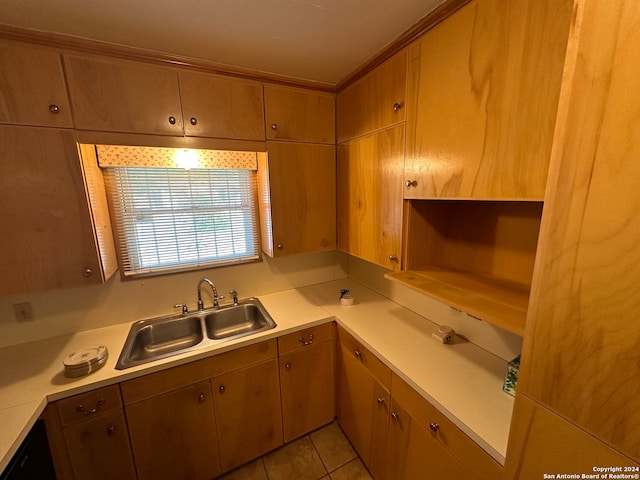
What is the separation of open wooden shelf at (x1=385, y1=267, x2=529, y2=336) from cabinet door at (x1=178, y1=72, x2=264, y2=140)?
1.19m

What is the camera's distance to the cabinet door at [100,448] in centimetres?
111

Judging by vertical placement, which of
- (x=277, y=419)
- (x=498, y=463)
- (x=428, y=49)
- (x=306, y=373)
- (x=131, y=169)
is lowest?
(x=277, y=419)

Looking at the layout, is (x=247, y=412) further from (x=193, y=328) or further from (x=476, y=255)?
(x=476, y=255)

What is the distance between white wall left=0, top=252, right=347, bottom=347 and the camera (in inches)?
55.0

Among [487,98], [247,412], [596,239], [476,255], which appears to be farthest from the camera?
[247,412]

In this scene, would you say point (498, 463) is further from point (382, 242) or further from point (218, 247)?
point (218, 247)

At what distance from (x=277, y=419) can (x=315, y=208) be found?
139 centimetres

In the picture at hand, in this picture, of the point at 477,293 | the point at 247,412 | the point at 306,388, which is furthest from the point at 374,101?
the point at 247,412

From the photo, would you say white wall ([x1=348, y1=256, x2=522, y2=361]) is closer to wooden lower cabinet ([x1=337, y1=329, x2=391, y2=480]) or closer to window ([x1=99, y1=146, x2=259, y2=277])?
wooden lower cabinet ([x1=337, y1=329, x2=391, y2=480])

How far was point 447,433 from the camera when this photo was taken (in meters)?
0.93

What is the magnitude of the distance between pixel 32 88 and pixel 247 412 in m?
1.88

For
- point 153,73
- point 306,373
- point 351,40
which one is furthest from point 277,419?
point 351,40

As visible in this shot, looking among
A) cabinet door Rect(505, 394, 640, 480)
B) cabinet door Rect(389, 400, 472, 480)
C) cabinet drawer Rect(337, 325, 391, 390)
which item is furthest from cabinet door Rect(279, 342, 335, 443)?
cabinet door Rect(505, 394, 640, 480)

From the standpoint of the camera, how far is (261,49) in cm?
128
